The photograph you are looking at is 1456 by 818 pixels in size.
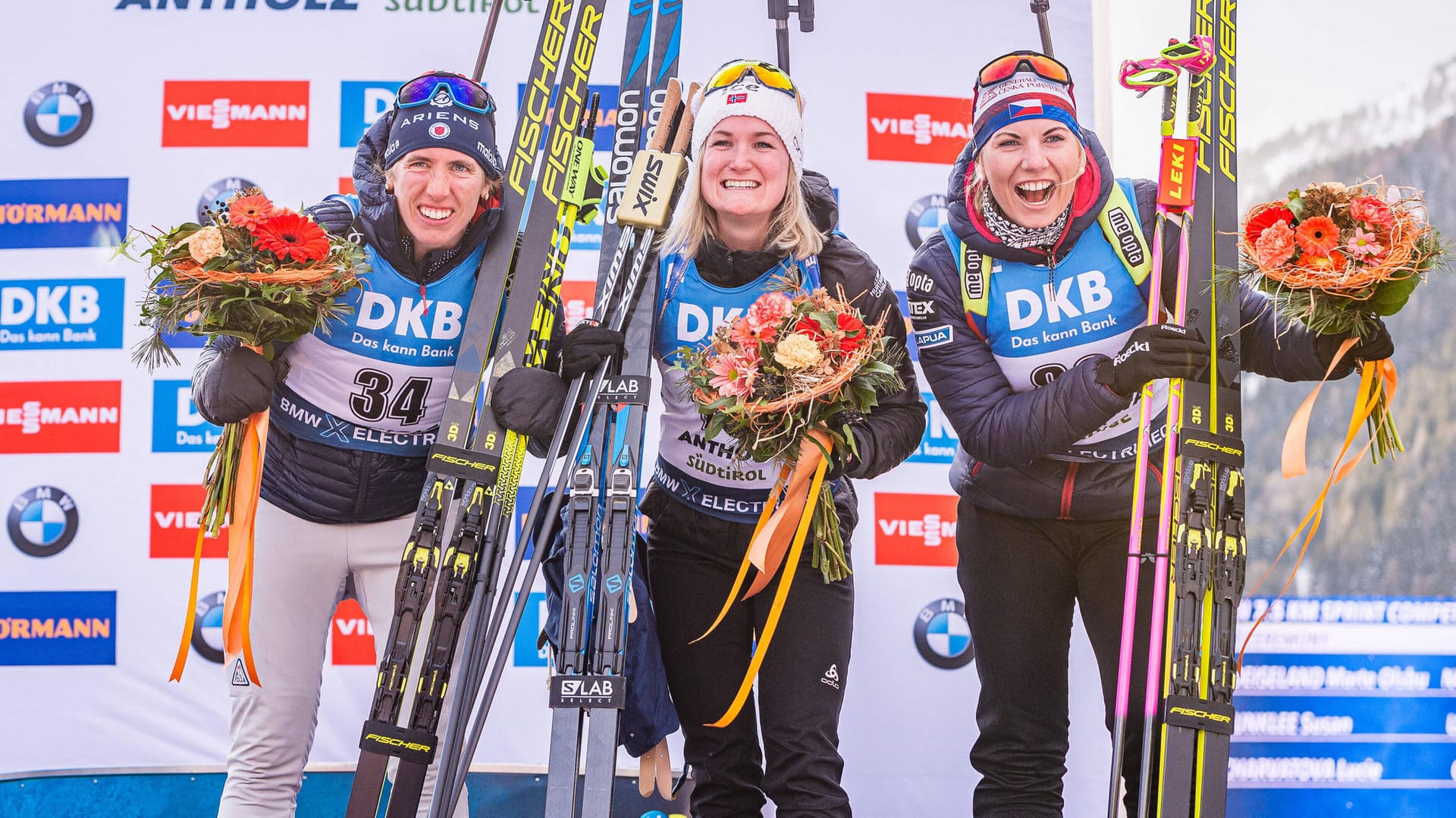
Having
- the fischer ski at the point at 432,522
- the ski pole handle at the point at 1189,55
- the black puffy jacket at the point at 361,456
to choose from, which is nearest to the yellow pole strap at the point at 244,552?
the black puffy jacket at the point at 361,456

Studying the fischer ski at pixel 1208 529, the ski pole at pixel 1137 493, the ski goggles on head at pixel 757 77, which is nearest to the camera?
the fischer ski at pixel 1208 529

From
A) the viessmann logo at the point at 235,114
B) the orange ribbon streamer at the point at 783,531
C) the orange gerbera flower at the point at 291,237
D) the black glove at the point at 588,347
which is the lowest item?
the orange ribbon streamer at the point at 783,531

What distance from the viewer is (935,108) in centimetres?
365

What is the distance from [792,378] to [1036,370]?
584 mm

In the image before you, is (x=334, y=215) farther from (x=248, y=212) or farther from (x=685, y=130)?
(x=685, y=130)

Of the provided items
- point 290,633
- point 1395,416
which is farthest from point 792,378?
point 1395,416

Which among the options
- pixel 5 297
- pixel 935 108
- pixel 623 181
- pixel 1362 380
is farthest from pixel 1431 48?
pixel 5 297

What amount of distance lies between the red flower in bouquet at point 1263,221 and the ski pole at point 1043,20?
1.09m

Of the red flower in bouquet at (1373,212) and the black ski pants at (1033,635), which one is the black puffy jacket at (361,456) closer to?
the black ski pants at (1033,635)

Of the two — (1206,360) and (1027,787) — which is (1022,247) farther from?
(1027,787)

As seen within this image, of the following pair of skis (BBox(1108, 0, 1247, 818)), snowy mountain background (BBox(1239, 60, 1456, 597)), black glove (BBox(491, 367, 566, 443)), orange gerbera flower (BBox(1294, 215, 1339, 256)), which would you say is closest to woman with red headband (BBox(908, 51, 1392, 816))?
pair of skis (BBox(1108, 0, 1247, 818))

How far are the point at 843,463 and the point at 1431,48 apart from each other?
297cm

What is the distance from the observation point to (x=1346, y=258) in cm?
196

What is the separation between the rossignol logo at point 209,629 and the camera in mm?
3473
